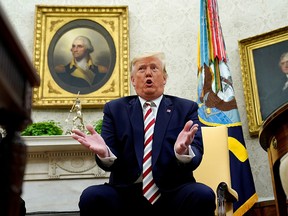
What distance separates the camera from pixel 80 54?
18.3 feet

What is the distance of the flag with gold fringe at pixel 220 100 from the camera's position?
14.0 feet

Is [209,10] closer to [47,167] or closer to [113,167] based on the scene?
[47,167]

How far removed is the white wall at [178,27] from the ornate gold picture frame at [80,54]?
0.48 feet

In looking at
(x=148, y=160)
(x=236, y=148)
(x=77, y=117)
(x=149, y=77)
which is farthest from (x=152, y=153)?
(x=77, y=117)

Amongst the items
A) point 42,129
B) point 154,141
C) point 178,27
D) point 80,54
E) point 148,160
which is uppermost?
point 178,27

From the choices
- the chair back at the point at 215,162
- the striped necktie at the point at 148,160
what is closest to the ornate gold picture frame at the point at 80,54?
the chair back at the point at 215,162

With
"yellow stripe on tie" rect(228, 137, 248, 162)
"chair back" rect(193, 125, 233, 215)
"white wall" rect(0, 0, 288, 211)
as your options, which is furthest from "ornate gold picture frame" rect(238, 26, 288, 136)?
"chair back" rect(193, 125, 233, 215)

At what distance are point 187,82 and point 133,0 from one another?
134 cm

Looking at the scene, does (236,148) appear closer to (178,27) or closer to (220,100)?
(220,100)

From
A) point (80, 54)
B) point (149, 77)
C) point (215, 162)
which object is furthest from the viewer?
point (80, 54)

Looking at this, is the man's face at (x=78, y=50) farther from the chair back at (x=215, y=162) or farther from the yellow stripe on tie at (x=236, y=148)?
the chair back at (x=215, y=162)

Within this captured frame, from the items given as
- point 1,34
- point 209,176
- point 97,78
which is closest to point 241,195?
point 209,176

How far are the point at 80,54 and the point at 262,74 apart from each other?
2.22 m

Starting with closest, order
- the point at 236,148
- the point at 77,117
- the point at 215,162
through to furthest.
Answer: the point at 215,162 < the point at 236,148 < the point at 77,117
